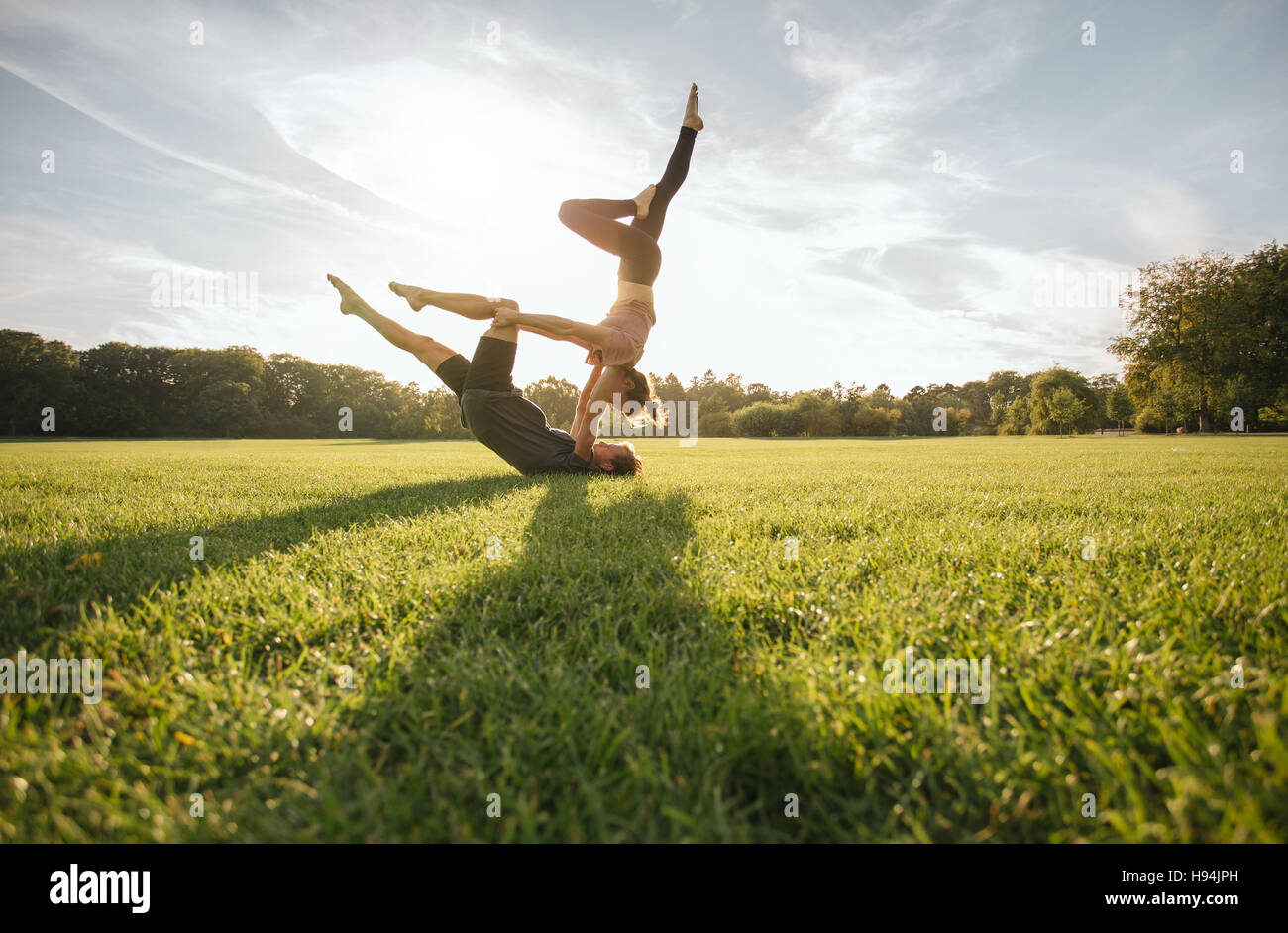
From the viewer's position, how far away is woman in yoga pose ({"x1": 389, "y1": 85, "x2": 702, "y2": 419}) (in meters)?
4.88

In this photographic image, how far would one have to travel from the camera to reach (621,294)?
19.7ft

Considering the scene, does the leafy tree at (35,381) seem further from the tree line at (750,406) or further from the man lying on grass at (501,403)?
the man lying on grass at (501,403)

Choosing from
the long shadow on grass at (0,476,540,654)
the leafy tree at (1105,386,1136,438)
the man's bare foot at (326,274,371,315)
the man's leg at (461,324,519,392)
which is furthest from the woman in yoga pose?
the leafy tree at (1105,386,1136,438)

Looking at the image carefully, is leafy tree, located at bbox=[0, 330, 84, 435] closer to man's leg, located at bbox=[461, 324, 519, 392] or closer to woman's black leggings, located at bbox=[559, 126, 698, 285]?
man's leg, located at bbox=[461, 324, 519, 392]

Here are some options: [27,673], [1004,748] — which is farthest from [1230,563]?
[27,673]

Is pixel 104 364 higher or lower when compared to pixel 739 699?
higher

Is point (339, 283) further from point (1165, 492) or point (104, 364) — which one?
point (104, 364)

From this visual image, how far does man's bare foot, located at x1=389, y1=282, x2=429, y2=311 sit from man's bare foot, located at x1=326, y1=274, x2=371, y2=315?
35.2 inches

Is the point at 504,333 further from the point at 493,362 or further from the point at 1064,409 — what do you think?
the point at 1064,409

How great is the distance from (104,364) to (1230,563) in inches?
3016

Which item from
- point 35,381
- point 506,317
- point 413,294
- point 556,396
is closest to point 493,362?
point 506,317

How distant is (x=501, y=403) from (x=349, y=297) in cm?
194
